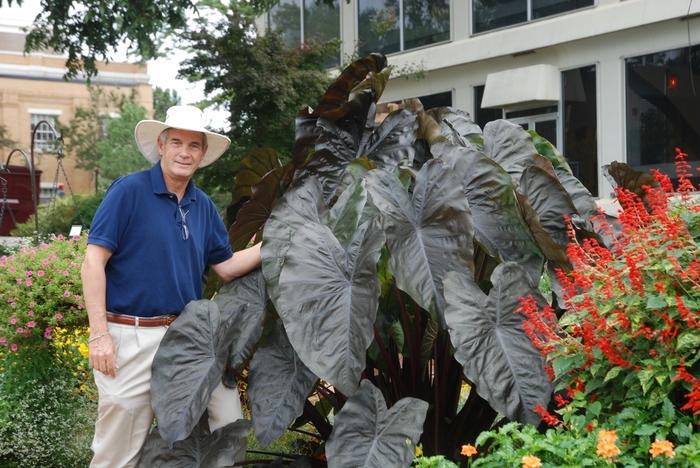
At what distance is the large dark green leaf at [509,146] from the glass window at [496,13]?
12199 mm

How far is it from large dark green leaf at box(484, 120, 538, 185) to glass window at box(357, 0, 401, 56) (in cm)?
1433

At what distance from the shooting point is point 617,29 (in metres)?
13.9

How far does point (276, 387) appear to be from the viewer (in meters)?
3.23

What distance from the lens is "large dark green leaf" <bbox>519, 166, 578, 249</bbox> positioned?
3.56 meters

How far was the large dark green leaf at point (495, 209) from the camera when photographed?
10.9 feet

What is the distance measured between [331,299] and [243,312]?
60cm

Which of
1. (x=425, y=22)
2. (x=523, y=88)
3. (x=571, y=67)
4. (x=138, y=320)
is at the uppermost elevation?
(x=425, y=22)

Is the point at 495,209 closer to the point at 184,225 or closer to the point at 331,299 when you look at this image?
the point at 331,299

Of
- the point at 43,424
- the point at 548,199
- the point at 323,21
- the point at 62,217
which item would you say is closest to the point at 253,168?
the point at 548,199

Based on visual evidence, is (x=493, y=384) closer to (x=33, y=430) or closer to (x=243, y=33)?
(x=33, y=430)

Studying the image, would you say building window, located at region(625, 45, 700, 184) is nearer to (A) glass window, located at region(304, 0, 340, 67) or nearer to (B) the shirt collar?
(A) glass window, located at region(304, 0, 340, 67)

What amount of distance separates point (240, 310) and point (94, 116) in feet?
126

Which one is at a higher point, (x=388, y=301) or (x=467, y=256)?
(x=467, y=256)

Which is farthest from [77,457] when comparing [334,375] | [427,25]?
[427,25]
